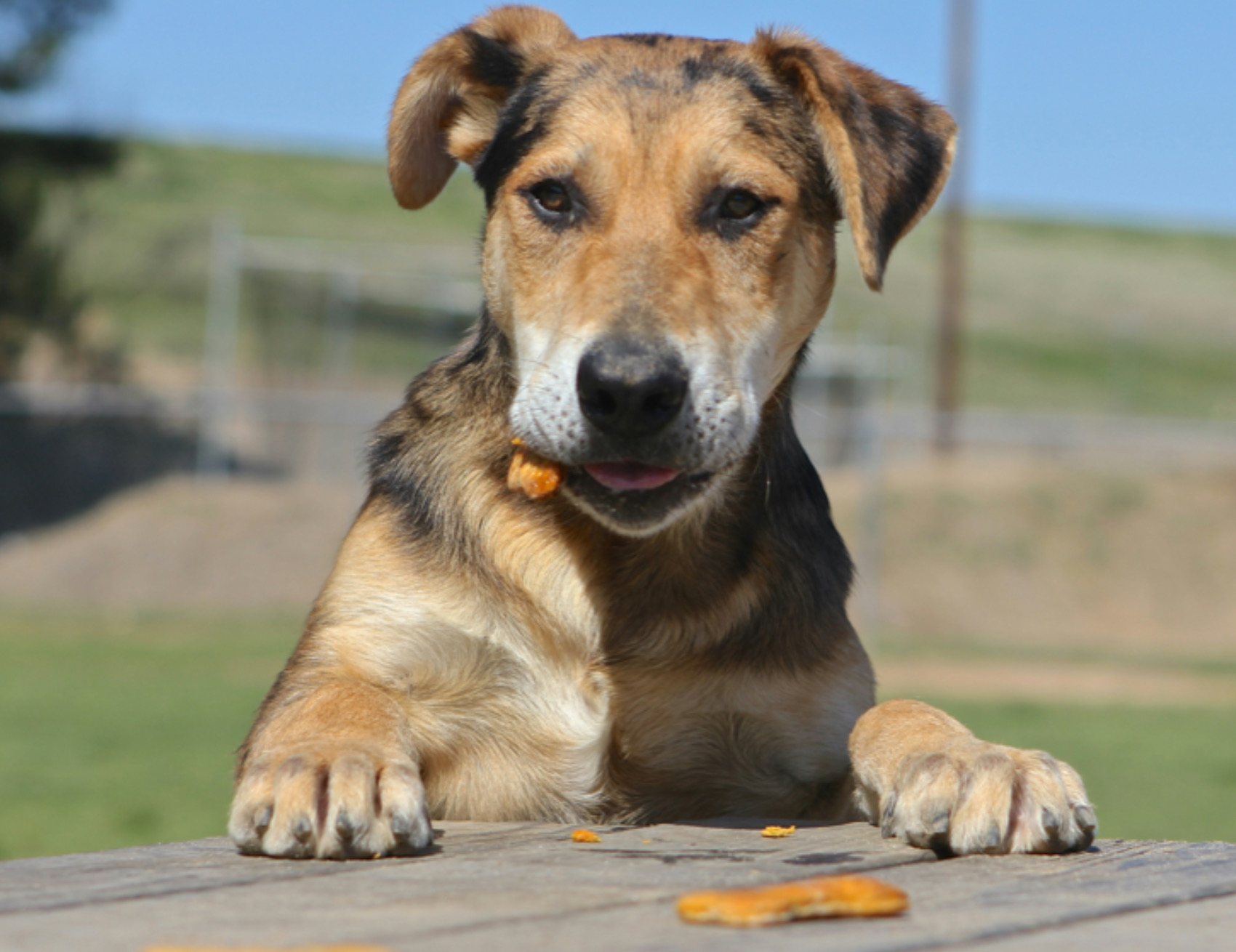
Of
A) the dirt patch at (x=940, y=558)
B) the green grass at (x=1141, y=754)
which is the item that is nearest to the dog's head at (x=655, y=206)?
the green grass at (x=1141, y=754)

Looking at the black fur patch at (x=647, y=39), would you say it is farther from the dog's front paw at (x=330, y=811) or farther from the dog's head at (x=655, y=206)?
the dog's front paw at (x=330, y=811)

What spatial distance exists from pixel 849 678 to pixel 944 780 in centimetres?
97

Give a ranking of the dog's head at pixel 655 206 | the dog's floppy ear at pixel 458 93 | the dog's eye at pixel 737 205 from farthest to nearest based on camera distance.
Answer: the dog's floppy ear at pixel 458 93 → the dog's eye at pixel 737 205 → the dog's head at pixel 655 206

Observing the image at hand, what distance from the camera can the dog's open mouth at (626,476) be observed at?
3.70m

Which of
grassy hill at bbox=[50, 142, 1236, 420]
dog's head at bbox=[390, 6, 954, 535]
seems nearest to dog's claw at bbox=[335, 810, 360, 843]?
dog's head at bbox=[390, 6, 954, 535]

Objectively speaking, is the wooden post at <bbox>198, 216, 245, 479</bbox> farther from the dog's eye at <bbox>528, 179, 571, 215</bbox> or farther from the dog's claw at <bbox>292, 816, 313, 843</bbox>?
the dog's claw at <bbox>292, 816, 313, 843</bbox>

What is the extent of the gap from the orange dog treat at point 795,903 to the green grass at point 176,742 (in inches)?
248

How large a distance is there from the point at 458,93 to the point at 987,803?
2.55m

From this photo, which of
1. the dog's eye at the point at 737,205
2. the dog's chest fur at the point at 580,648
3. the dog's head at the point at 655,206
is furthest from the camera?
the dog's eye at the point at 737,205

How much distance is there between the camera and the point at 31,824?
8.78m

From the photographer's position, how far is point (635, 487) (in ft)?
12.2

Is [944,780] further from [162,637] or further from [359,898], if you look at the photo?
[162,637]

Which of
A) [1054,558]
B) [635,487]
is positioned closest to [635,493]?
[635,487]

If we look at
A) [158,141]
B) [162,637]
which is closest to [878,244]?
[162,637]
